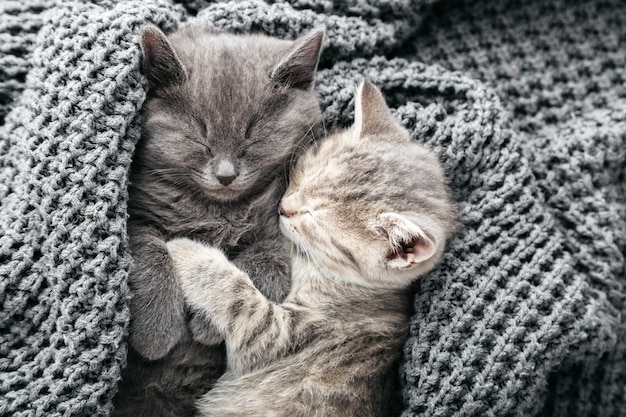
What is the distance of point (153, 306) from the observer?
106 cm

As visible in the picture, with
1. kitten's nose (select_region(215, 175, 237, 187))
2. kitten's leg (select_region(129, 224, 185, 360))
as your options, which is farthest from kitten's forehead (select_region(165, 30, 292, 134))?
kitten's leg (select_region(129, 224, 185, 360))

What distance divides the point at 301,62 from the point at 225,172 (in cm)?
30

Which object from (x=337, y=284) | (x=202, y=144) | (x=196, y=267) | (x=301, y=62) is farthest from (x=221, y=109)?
(x=337, y=284)

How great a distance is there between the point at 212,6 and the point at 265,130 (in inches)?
14.0

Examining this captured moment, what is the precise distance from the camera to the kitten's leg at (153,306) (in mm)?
1053

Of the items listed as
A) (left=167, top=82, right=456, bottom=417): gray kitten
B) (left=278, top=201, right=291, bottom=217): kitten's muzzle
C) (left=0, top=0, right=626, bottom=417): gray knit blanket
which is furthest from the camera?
(left=278, top=201, right=291, bottom=217): kitten's muzzle

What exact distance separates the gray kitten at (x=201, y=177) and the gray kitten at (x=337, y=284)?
0.15 ft

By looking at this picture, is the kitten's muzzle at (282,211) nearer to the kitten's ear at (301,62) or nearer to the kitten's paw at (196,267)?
the kitten's paw at (196,267)

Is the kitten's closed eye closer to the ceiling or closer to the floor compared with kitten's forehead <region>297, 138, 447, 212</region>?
closer to the ceiling

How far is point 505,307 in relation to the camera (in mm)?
1136

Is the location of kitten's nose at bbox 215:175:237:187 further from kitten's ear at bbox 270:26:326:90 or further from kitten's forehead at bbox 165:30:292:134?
kitten's ear at bbox 270:26:326:90

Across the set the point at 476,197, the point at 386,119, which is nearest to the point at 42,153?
the point at 386,119

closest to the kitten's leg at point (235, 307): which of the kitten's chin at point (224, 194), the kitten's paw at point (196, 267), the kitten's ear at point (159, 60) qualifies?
the kitten's paw at point (196, 267)

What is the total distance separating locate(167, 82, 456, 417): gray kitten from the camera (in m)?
1.12
